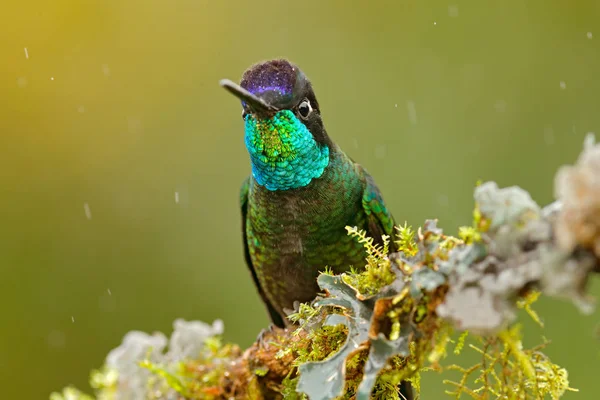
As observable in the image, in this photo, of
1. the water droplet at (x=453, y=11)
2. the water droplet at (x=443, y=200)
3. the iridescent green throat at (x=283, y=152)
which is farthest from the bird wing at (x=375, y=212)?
the water droplet at (x=453, y=11)

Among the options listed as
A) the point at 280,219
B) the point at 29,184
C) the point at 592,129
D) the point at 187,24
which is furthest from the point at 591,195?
the point at 187,24

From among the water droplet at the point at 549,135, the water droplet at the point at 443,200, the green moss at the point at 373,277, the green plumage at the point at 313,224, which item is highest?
the water droplet at the point at 549,135

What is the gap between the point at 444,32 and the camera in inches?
294

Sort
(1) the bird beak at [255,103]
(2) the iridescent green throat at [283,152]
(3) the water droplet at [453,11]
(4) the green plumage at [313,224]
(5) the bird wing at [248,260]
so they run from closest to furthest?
1. (1) the bird beak at [255,103]
2. (2) the iridescent green throat at [283,152]
3. (4) the green plumage at [313,224]
4. (5) the bird wing at [248,260]
5. (3) the water droplet at [453,11]

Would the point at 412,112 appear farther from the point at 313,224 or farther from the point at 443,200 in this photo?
the point at 313,224

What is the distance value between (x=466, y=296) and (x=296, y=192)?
1.63 meters

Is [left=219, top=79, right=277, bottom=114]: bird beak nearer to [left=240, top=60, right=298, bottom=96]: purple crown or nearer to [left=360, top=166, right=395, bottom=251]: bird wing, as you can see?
[left=240, top=60, right=298, bottom=96]: purple crown

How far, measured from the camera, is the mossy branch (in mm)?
1038

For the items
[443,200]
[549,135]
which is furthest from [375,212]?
[549,135]

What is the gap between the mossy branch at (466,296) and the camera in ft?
3.41

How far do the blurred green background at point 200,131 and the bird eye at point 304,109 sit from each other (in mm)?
3481

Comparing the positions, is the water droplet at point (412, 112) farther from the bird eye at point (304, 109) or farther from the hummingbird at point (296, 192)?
the bird eye at point (304, 109)

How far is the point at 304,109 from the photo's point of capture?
2.67m

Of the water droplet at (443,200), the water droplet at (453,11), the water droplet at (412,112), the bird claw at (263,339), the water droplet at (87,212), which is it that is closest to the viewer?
the bird claw at (263,339)
